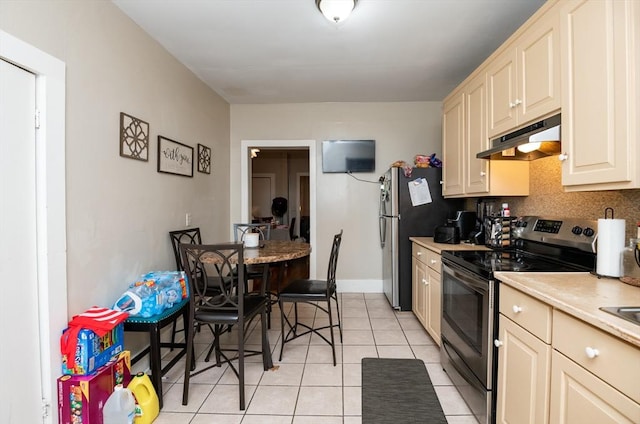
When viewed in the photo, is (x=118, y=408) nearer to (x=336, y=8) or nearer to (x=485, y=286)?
(x=485, y=286)

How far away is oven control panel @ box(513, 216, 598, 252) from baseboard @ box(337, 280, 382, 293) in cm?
223

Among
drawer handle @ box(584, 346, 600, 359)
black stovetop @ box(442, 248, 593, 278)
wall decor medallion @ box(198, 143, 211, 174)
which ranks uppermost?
wall decor medallion @ box(198, 143, 211, 174)

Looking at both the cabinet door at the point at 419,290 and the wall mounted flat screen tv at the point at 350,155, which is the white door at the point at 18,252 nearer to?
the cabinet door at the point at 419,290

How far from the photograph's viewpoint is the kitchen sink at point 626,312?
36.8 inches

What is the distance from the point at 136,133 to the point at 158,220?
2.32 feet

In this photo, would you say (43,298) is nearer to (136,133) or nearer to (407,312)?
(136,133)

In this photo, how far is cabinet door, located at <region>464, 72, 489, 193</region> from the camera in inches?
90.5

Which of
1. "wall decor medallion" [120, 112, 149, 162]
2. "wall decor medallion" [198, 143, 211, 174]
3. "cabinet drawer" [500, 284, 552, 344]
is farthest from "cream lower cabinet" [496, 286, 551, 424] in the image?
"wall decor medallion" [198, 143, 211, 174]

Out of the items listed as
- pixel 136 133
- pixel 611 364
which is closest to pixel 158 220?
pixel 136 133

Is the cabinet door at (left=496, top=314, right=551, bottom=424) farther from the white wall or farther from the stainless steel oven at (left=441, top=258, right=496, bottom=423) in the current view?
the white wall

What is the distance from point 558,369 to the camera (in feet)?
3.70

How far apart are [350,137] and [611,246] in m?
3.14

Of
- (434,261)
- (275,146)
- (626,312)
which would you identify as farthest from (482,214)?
(275,146)

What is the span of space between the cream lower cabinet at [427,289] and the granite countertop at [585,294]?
1.01m
